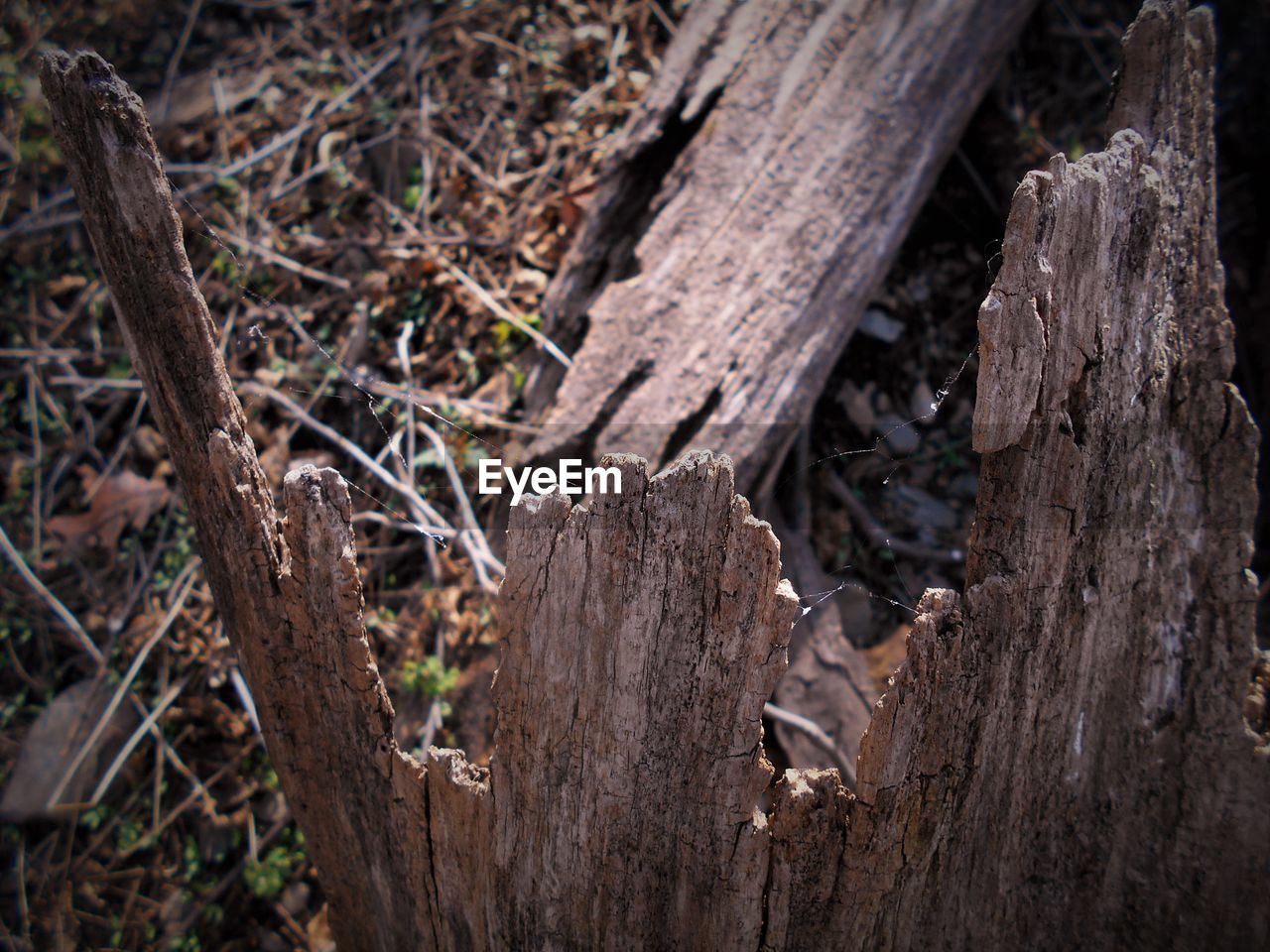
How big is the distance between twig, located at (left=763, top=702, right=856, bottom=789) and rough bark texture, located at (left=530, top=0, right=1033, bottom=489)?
67 centimetres

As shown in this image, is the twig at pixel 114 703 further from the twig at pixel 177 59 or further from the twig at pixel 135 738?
the twig at pixel 177 59

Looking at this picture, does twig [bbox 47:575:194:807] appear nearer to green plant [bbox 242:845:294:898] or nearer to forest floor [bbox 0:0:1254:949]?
forest floor [bbox 0:0:1254:949]

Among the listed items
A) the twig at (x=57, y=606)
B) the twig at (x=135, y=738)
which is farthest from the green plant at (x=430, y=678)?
the twig at (x=57, y=606)

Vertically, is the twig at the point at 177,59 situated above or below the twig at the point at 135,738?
above

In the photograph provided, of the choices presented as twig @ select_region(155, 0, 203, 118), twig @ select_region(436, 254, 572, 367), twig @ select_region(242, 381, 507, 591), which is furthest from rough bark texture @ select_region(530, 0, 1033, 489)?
twig @ select_region(155, 0, 203, 118)

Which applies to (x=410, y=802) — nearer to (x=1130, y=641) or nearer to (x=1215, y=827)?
(x=1130, y=641)

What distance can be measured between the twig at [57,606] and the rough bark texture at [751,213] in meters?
1.65

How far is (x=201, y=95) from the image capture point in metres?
3.44

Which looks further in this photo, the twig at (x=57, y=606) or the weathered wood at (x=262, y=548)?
the twig at (x=57, y=606)

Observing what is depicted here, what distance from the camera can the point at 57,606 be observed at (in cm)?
272

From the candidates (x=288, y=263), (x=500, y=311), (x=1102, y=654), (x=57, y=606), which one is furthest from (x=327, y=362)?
(x=1102, y=654)

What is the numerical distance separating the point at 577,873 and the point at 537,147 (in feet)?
8.57

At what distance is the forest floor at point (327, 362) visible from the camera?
2514mm

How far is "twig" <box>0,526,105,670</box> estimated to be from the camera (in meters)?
2.71
